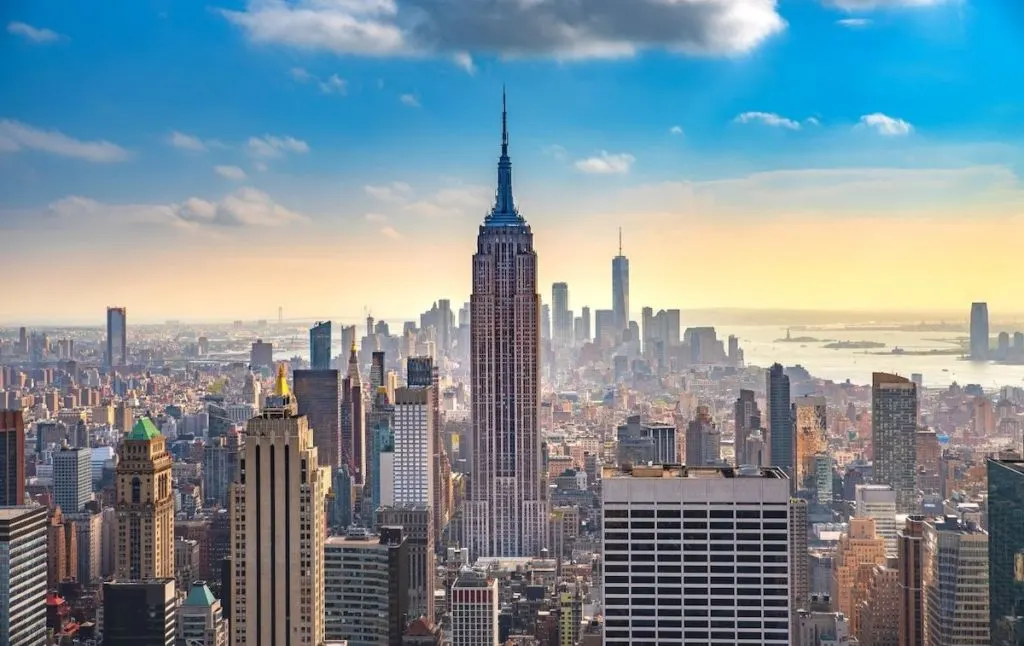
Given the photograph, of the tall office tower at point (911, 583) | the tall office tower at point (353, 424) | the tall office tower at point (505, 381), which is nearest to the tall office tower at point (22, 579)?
the tall office tower at point (353, 424)

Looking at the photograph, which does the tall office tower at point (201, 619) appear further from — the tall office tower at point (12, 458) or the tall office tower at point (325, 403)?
the tall office tower at point (12, 458)

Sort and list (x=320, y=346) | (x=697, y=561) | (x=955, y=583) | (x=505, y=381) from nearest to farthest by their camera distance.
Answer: (x=697, y=561)
(x=955, y=583)
(x=320, y=346)
(x=505, y=381)

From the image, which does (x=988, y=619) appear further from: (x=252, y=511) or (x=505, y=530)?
(x=505, y=530)

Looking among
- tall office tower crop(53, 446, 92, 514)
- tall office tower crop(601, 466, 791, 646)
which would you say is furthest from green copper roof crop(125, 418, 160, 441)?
tall office tower crop(601, 466, 791, 646)

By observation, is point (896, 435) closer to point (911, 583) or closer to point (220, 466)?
point (911, 583)

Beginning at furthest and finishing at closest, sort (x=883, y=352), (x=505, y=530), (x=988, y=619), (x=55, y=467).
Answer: (x=505, y=530) < (x=55, y=467) < (x=883, y=352) < (x=988, y=619)

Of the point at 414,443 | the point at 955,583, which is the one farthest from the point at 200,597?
the point at 414,443

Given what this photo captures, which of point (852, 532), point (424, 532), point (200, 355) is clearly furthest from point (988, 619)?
point (424, 532)
